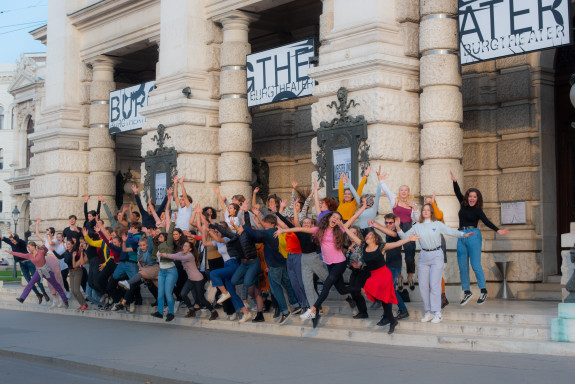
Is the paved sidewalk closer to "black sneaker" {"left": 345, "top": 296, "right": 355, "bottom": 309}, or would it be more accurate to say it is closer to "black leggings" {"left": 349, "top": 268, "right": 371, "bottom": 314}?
"black leggings" {"left": 349, "top": 268, "right": 371, "bottom": 314}

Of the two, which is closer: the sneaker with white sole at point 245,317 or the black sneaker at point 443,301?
the black sneaker at point 443,301

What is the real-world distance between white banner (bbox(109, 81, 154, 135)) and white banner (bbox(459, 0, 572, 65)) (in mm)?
9923

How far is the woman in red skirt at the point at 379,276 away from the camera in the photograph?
11344 mm

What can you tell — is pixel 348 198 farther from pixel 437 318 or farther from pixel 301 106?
pixel 301 106

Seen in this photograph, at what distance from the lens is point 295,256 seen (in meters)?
12.7

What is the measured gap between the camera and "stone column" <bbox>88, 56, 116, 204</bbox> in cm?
2395

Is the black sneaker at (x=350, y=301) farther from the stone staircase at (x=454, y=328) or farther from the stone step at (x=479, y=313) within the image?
the stone staircase at (x=454, y=328)

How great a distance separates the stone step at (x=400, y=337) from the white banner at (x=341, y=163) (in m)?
3.09

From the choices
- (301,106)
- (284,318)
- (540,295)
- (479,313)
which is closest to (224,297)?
(284,318)

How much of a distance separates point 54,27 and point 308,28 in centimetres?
841

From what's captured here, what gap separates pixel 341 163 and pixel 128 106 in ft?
31.1

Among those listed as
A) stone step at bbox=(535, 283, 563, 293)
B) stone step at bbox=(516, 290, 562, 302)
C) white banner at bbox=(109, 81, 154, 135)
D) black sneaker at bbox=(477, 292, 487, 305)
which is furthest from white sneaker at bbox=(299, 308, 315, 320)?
white banner at bbox=(109, 81, 154, 135)

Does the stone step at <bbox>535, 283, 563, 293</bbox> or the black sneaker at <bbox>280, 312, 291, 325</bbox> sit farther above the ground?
the stone step at <bbox>535, 283, 563, 293</bbox>

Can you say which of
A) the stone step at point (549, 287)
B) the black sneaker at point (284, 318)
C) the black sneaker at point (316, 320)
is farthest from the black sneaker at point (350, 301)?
the stone step at point (549, 287)
